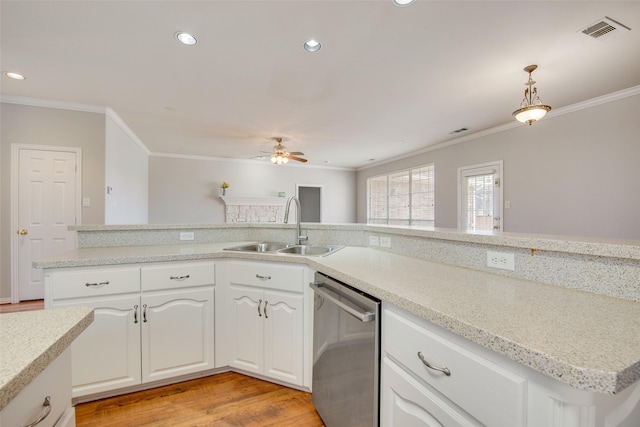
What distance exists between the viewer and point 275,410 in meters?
1.68

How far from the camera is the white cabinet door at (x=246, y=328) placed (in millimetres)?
1920

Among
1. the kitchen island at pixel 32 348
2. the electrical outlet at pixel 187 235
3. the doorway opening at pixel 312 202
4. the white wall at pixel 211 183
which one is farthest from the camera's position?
the doorway opening at pixel 312 202

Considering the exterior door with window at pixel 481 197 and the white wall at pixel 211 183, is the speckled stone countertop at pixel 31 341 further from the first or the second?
the white wall at pixel 211 183

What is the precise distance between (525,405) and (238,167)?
7317 mm

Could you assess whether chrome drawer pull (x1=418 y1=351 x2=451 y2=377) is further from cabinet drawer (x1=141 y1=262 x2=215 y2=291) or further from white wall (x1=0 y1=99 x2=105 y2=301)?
white wall (x1=0 y1=99 x2=105 y2=301)

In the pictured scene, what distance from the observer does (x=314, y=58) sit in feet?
8.25

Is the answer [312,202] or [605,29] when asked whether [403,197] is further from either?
[605,29]

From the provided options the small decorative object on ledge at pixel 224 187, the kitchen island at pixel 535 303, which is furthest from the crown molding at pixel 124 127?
the kitchen island at pixel 535 303

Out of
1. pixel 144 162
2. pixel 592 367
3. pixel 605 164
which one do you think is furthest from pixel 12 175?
pixel 605 164

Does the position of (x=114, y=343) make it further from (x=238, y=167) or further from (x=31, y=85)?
(x=238, y=167)

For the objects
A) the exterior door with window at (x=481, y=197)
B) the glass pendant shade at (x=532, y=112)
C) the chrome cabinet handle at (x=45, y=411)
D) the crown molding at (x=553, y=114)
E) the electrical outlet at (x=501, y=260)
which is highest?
the crown molding at (x=553, y=114)

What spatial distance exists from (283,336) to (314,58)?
2284 mm

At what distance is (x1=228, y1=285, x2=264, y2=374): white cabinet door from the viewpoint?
6.30ft

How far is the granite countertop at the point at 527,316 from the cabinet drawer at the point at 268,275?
0.43m
